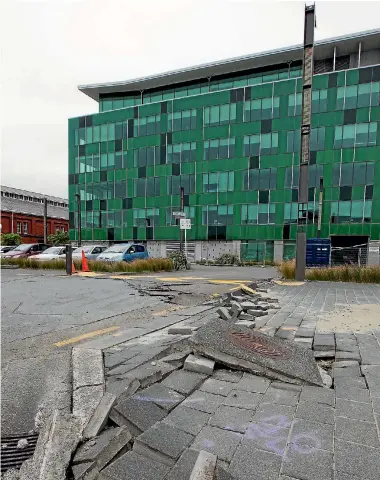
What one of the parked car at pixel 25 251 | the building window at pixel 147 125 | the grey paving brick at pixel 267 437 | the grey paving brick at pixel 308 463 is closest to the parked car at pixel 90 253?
the parked car at pixel 25 251

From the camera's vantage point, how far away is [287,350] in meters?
3.23

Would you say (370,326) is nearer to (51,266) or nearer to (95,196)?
(51,266)

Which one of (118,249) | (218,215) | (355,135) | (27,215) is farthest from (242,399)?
(27,215)

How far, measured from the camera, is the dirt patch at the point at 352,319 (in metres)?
4.51

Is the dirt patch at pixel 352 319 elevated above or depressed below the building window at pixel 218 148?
below

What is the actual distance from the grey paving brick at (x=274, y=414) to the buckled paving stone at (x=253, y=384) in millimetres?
225

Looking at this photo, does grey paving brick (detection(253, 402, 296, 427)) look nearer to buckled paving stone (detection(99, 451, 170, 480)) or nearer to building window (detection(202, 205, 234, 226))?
buckled paving stone (detection(99, 451, 170, 480))

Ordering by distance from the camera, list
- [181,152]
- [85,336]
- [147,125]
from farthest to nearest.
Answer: [147,125] → [181,152] → [85,336]

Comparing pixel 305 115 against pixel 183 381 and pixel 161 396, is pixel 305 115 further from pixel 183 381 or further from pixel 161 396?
pixel 161 396

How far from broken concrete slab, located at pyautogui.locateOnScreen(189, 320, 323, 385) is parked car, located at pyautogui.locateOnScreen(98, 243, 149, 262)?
49.0 ft

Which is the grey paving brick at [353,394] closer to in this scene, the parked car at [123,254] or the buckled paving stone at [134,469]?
the buckled paving stone at [134,469]

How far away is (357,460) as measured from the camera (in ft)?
5.58

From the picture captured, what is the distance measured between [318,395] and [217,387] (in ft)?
2.53

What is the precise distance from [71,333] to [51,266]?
15.2m
